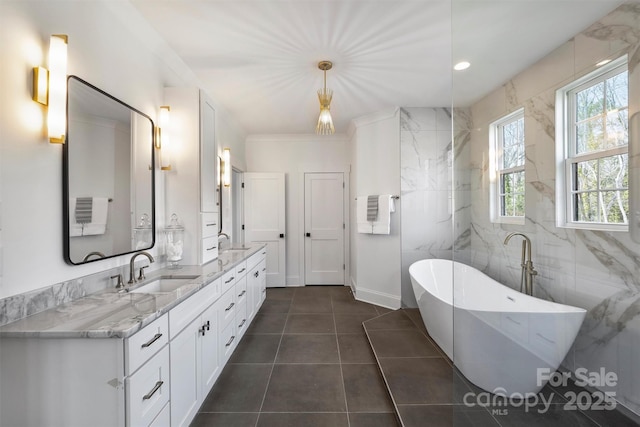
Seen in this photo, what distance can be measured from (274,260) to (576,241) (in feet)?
12.4

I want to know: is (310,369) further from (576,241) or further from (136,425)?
(576,241)

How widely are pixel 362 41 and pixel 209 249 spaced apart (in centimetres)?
224

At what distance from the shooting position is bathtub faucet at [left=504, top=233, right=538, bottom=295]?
1626 mm

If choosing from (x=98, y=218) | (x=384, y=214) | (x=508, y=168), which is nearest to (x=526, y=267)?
(x=508, y=168)

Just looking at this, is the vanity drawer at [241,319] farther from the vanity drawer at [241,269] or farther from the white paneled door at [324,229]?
the white paneled door at [324,229]

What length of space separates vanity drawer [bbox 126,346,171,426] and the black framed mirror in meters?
0.70

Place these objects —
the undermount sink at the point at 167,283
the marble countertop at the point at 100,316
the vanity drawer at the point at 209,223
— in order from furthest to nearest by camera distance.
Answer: the vanity drawer at the point at 209,223 < the undermount sink at the point at 167,283 < the marble countertop at the point at 100,316

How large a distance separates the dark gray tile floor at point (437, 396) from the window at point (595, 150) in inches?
37.9

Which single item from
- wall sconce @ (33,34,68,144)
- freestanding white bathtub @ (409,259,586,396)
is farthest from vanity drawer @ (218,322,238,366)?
freestanding white bathtub @ (409,259,586,396)

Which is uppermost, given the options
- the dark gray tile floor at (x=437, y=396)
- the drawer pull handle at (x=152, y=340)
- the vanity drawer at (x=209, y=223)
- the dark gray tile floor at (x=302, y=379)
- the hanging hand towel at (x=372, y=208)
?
the hanging hand towel at (x=372, y=208)

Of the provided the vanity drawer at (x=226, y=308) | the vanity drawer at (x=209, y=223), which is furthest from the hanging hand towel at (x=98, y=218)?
the vanity drawer at (x=226, y=308)

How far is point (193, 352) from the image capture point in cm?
158

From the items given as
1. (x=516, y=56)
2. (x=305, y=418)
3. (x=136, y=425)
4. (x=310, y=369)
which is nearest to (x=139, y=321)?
(x=136, y=425)

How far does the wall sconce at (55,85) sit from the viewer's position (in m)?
1.20
